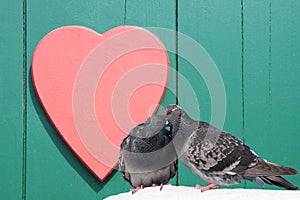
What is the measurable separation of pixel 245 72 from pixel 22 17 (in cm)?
52

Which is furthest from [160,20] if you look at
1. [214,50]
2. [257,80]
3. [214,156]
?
[214,156]

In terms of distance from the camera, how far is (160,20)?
114cm

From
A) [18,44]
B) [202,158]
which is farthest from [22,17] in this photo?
[202,158]

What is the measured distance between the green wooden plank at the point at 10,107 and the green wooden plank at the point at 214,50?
1.18 feet

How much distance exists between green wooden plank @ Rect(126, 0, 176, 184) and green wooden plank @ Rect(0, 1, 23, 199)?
→ 259 mm

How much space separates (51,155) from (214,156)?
1.20ft

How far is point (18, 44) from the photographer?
108 cm

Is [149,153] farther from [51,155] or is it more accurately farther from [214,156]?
[51,155]

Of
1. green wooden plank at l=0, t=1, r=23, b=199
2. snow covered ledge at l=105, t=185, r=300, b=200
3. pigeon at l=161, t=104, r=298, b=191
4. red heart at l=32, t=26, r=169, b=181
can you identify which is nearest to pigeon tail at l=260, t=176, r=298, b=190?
pigeon at l=161, t=104, r=298, b=191

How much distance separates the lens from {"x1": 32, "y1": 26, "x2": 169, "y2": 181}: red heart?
105 cm

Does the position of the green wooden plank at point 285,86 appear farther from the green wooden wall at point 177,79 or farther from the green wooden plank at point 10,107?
the green wooden plank at point 10,107

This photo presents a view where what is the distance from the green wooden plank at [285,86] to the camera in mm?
1147

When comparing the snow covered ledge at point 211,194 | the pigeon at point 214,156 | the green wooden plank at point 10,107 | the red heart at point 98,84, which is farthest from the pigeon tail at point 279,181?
the green wooden plank at point 10,107

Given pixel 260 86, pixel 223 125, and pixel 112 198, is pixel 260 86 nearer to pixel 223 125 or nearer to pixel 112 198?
pixel 223 125
